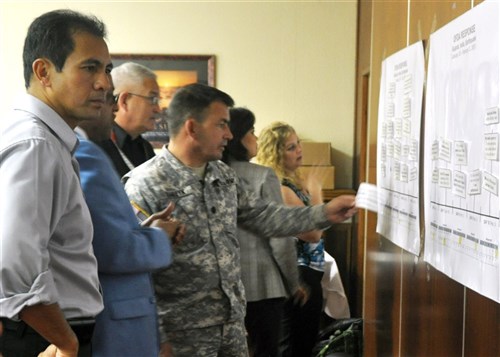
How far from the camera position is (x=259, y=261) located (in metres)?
3.33

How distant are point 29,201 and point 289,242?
2128mm

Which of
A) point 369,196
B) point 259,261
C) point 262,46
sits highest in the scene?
point 262,46

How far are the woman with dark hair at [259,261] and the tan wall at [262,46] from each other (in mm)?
2858

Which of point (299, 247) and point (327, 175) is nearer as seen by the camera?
point (299, 247)

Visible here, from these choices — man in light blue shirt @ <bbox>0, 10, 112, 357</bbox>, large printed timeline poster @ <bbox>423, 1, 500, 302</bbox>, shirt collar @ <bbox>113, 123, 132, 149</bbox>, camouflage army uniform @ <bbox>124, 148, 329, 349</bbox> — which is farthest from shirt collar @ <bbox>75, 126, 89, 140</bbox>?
shirt collar @ <bbox>113, 123, 132, 149</bbox>

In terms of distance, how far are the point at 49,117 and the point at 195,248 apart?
0.95 meters

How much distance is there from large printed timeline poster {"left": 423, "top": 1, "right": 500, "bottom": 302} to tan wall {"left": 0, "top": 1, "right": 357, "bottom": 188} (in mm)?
4233

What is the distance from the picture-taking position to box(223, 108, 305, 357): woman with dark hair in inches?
129

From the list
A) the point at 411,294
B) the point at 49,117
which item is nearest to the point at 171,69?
the point at 411,294

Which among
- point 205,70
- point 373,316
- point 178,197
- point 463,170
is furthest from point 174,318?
point 205,70

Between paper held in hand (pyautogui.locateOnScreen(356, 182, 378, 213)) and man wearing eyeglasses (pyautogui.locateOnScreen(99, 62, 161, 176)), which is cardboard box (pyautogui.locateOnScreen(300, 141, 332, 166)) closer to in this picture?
man wearing eyeglasses (pyautogui.locateOnScreen(99, 62, 161, 176))

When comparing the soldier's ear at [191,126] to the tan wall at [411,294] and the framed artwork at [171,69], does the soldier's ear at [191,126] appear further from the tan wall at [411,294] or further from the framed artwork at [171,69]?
the framed artwork at [171,69]

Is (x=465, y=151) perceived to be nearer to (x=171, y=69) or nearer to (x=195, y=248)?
(x=195, y=248)

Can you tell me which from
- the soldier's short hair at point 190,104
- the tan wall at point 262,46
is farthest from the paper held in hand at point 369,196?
the tan wall at point 262,46
